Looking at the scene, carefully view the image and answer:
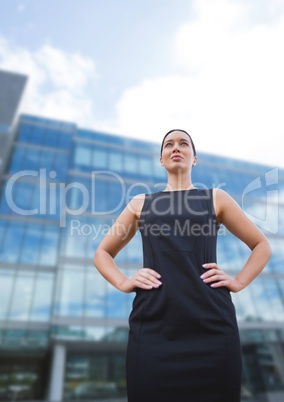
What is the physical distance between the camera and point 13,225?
20641mm

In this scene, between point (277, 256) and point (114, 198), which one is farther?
point (277, 256)

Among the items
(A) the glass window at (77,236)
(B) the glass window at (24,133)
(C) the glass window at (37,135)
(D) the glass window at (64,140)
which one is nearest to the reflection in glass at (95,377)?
(A) the glass window at (77,236)

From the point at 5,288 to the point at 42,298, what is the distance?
2.36 m

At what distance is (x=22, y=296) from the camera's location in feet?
59.5

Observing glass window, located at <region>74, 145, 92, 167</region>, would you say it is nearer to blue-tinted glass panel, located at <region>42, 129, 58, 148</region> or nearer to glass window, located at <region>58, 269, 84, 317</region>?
blue-tinted glass panel, located at <region>42, 129, 58, 148</region>

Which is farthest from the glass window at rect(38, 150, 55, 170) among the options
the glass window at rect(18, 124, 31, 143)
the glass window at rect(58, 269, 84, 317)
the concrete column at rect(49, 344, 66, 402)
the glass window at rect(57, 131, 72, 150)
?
the concrete column at rect(49, 344, 66, 402)

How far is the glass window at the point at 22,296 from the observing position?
56.9ft

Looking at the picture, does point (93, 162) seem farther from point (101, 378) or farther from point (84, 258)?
point (101, 378)

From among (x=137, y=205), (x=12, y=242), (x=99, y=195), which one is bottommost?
(x=137, y=205)

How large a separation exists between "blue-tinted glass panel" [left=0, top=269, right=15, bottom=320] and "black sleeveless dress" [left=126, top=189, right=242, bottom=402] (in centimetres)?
1857

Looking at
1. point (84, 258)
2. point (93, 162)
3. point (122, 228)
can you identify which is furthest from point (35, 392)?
point (122, 228)

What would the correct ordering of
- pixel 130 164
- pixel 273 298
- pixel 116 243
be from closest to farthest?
1. pixel 116 243
2. pixel 273 298
3. pixel 130 164

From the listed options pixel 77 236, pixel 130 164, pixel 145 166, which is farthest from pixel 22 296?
pixel 145 166

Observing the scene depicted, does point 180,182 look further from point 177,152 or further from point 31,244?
→ point 31,244
